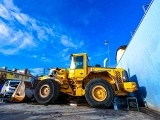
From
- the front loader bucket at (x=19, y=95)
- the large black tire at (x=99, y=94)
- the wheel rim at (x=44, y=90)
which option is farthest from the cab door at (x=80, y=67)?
the front loader bucket at (x=19, y=95)

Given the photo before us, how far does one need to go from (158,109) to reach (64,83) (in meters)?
4.98

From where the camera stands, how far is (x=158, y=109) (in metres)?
6.41

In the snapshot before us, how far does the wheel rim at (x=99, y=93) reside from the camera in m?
7.82

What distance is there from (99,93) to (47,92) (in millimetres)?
2905

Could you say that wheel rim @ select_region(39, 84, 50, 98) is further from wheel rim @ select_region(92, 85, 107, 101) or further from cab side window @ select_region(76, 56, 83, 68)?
wheel rim @ select_region(92, 85, 107, 101)

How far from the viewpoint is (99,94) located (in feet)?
26.0

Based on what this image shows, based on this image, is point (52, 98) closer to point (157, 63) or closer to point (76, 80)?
point (76, 80)

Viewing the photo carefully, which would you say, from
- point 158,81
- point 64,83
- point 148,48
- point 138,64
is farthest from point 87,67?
point 158,81

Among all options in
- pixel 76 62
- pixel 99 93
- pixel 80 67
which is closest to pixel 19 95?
pixel 76 62

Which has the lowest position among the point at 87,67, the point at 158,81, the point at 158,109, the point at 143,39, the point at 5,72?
the point at 158,109

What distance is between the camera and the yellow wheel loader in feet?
25.9

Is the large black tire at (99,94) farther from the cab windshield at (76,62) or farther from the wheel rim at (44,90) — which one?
the wheel rim at (44,90)

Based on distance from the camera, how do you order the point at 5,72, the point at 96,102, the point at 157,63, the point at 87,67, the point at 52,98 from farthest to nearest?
the point at 5,72, the point at 87,67, the point at 52,98, the point at 96,102, the point at 157,63

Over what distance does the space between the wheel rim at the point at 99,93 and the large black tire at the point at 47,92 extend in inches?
80.1
